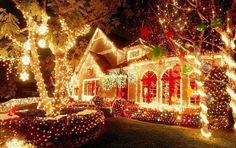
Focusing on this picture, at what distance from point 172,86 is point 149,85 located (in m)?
2.32

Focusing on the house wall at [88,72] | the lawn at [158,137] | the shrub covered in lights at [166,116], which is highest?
the house wall at [88,72]

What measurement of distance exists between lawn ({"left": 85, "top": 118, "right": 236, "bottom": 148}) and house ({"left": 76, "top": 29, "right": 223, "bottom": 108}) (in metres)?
3.06

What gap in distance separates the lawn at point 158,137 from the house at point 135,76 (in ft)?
10.0

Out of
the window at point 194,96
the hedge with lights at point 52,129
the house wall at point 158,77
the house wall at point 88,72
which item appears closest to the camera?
the hedge with lights at point 52,129

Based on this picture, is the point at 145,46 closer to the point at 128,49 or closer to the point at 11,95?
the point at 128,49

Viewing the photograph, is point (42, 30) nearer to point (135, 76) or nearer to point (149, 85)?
point (149, 85)

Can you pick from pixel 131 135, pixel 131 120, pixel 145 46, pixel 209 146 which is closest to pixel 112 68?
pixel 145 46

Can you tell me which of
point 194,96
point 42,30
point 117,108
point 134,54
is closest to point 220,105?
point 194,96

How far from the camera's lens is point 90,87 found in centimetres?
3116

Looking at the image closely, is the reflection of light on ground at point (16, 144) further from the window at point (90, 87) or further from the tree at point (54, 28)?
the window at point (90, 87)

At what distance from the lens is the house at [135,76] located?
19547 mm

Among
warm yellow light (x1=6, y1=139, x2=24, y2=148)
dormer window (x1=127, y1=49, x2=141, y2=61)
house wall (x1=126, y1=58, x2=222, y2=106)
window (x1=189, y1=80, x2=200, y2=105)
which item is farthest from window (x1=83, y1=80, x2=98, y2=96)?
warm yellow light (x1=6, y1=139, x2=24, y2=148)

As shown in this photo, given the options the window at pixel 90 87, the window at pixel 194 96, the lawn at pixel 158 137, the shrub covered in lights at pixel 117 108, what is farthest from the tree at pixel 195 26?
the window at pixel 90 87

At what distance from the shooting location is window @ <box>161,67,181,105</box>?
794 inches
